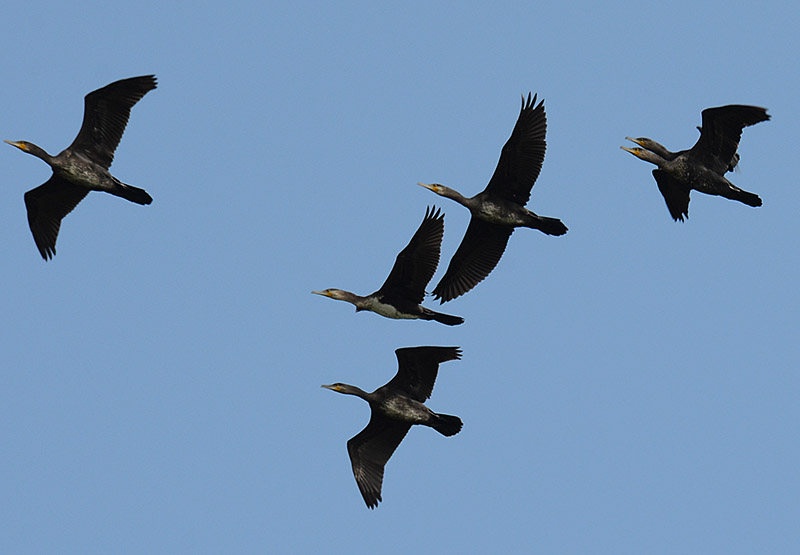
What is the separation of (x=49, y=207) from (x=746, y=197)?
11719 mm

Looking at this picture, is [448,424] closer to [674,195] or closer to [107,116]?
[674,195]

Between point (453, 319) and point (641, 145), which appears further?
point (641, 145)

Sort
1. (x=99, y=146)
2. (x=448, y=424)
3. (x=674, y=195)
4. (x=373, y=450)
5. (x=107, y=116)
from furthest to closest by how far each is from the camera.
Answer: (x=674, y=195) → (x=99, y=146) → (x=107, y=116) → (x=373, y=450) → (x=448, y=424)

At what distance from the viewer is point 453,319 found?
2425 cm

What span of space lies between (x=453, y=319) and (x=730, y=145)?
214 inches

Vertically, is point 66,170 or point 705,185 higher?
point 705,185

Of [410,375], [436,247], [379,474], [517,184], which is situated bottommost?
[379,474]

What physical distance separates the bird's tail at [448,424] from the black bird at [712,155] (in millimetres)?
5606

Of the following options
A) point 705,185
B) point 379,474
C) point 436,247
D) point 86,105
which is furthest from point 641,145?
point 86,105

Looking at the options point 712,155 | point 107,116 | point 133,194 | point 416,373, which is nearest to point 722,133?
point 712,155

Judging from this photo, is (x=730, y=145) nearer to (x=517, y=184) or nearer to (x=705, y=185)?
(x=705, y=185)

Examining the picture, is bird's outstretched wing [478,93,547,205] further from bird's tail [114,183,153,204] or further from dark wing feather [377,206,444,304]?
bird's tail [114,183,153,204]

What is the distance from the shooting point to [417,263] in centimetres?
2409

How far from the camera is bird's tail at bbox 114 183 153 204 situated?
80.8ft
